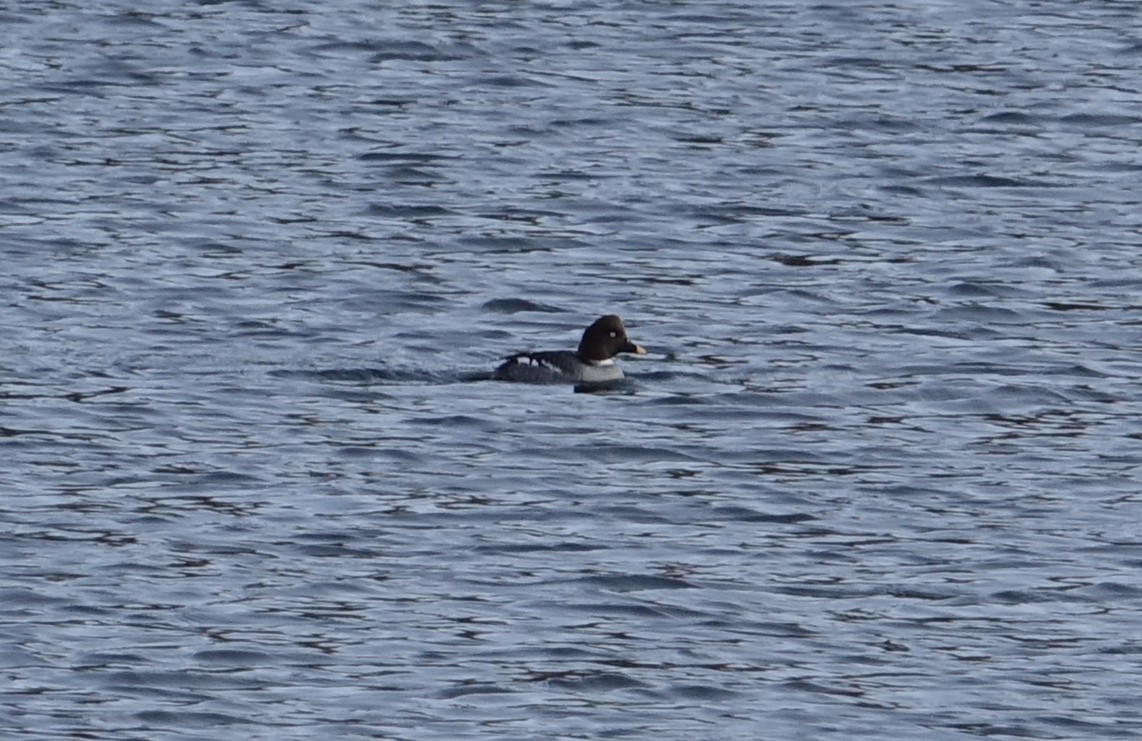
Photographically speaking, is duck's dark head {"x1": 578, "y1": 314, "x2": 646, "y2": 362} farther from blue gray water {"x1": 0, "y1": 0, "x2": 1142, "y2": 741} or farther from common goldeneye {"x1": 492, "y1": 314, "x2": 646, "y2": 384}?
blue gray water {"x1": 0, "y1": 0, "x2": 1142, "y2": 741}

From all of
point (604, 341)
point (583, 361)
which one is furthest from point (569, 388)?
point (604, 341)

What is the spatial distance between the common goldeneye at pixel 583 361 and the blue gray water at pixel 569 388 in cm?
20

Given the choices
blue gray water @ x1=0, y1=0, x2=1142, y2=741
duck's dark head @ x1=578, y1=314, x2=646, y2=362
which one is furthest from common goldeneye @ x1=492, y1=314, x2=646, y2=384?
blue gray water @ x1=0, y1=0, x2=1142, y2=741

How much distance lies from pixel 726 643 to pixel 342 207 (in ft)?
39.1

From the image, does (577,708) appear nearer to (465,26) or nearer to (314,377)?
(314,377)

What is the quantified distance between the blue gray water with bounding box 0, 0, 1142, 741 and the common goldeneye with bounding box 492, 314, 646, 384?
0.20m

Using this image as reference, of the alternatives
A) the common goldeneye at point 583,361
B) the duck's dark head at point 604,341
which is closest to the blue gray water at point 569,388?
the common goldeneye at point 583,361

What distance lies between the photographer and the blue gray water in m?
13.2

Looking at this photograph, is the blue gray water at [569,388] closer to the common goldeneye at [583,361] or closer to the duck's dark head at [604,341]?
the common goldeneye at [583,361]

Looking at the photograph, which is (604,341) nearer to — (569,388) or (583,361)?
(583,361)

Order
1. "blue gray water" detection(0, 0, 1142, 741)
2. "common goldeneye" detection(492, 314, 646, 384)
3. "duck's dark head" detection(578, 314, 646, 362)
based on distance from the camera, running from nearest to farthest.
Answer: "blue gray water" detection(0, 0, 1142, 741), "common goldeneye" detection(492, 314, 646, 384), "duck's dark head" detection(578, 314, 646, 362)

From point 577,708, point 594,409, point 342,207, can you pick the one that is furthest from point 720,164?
point 577,708

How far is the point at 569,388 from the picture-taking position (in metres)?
19.6

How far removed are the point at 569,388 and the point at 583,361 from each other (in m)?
0.25
